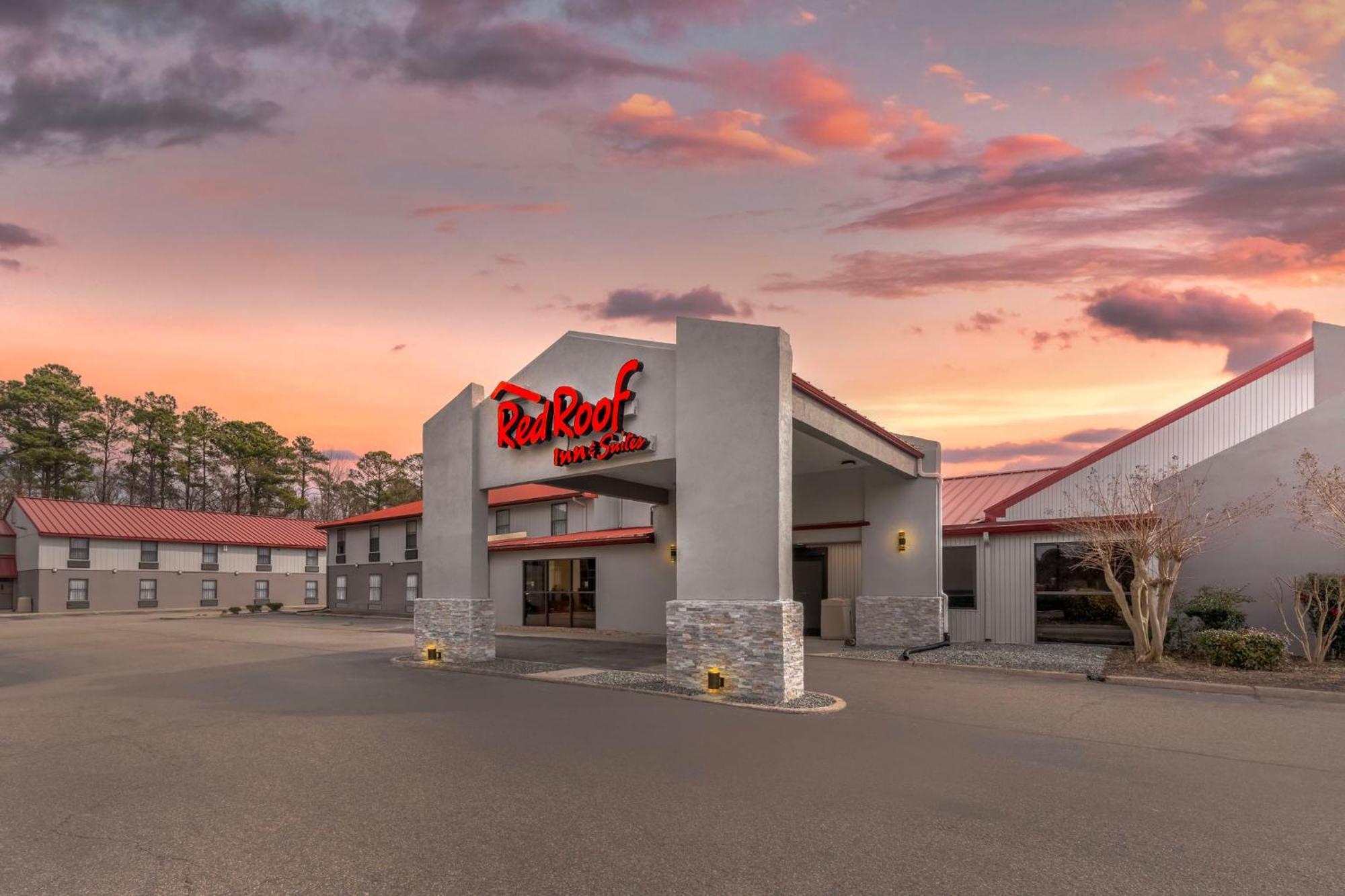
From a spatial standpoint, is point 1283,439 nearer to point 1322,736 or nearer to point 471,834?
point 1322,736

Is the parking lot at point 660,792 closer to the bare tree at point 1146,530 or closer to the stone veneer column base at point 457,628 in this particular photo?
the bare tree at point 1146,530

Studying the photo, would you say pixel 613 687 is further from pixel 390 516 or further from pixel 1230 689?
pixel 390 516

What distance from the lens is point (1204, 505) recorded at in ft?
61.5

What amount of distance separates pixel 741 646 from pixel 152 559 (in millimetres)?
49615

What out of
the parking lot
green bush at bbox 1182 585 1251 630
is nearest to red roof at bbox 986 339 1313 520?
green bush at bbox 1182 585 1251 630

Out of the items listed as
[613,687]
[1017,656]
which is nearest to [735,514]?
[613,687]

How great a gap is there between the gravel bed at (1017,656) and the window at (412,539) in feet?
85.6

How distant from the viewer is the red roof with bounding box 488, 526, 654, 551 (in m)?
27.2

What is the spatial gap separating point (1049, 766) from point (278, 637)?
23.2 m

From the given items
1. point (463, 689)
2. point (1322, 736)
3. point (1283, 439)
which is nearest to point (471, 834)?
point (463, 689)

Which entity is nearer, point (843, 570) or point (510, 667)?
point (510, 667)

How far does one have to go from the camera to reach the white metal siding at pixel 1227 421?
1962 cm

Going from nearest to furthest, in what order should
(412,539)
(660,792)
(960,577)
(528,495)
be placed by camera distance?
(660,792) < (960,577) < (528,495) < (412,539)

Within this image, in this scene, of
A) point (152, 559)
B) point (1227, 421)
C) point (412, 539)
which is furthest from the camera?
point (152, 559)
